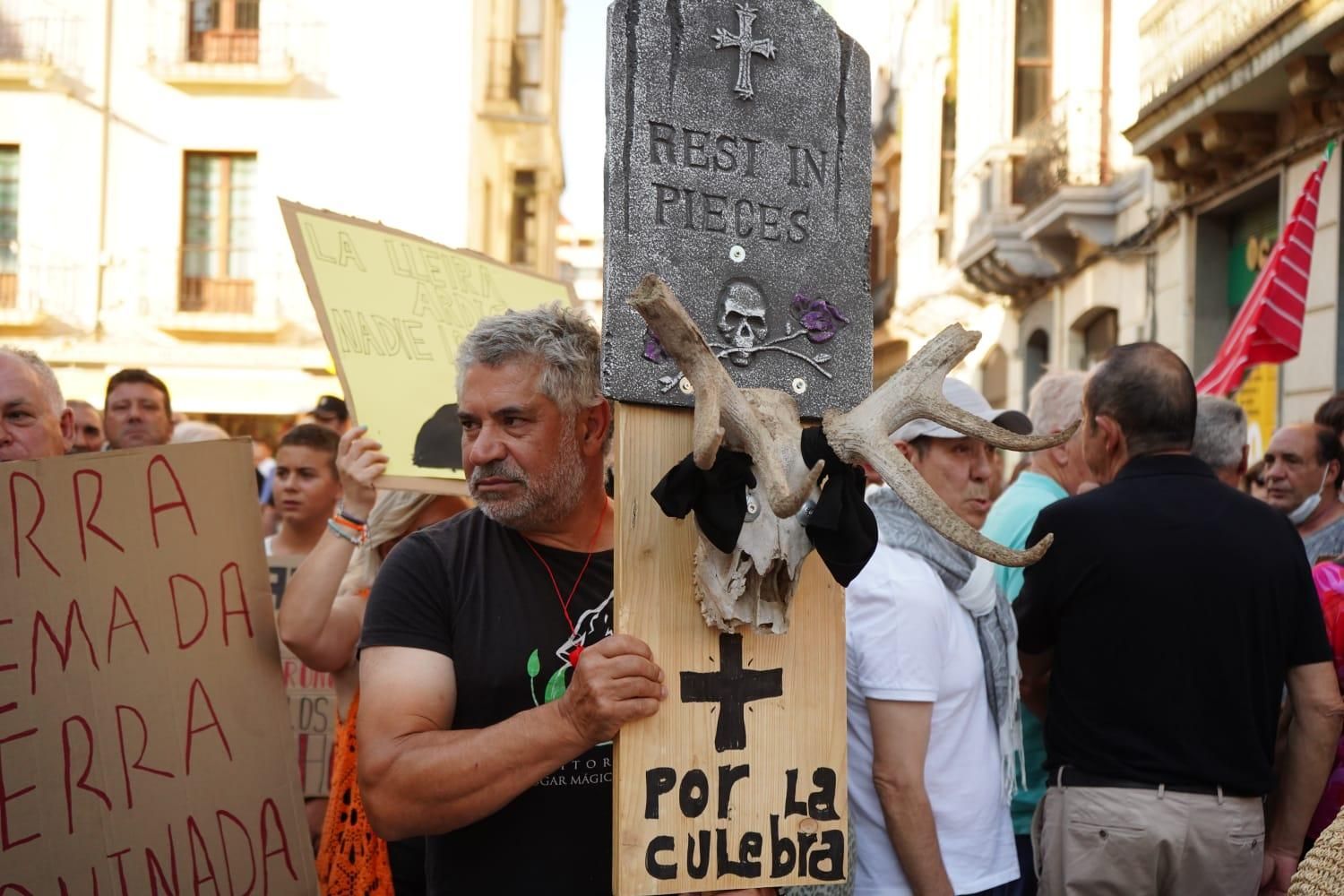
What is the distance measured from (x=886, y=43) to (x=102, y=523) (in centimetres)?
2497

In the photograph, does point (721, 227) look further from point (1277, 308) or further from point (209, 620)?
point (1277, 308)

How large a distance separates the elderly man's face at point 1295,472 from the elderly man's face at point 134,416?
4.22m

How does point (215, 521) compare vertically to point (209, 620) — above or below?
above

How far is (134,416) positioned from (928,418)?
4.26m

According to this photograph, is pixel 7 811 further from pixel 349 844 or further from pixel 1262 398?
pixel 1262 398

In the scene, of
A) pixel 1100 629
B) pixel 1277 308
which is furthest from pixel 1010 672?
pixel 1277 308

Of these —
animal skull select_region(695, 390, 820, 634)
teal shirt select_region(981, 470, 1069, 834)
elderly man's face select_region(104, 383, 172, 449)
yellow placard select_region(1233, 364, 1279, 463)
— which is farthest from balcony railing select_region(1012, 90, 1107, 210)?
animal skull select_region(695, 390, 820, 634)

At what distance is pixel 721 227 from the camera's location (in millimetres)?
2168

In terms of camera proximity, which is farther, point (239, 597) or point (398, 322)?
point (398, 322)

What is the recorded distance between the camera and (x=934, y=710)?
295 cm

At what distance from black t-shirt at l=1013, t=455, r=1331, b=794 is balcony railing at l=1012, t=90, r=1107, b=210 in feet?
33.1

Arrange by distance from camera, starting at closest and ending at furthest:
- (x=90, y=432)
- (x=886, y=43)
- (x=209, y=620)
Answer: (x=209, y=620)
(x=90, y=432)
(x=886, y=43)

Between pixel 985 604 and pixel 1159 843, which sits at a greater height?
pixel 985 604

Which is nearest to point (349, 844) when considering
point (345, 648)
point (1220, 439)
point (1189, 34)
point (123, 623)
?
point (345, 648)
